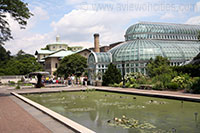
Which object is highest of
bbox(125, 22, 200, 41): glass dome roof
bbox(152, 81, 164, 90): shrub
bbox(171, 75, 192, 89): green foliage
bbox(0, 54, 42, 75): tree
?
bbox(125, 22, 200, 41): glass dome roof

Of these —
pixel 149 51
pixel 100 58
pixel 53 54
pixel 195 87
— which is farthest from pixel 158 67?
pixel 53 54

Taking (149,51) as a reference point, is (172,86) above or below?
below

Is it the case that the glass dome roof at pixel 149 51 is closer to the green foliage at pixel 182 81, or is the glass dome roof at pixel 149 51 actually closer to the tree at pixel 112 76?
the tree at pixel 112 76

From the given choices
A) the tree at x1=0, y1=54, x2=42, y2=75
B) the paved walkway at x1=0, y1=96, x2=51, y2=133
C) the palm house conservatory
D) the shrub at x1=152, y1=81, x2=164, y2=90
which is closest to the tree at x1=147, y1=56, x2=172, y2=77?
the palm house conservatory

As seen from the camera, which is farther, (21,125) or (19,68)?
(19,68)

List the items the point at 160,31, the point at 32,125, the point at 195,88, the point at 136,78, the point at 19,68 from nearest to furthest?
1. the point at 32,125
2. the point at 195,88
3. the point at 136,78
4. the point at 160,31
5. the point at 19,68

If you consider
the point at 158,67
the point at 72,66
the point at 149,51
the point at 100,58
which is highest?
the point at 149,51

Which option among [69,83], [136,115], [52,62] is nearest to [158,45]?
[69,83]

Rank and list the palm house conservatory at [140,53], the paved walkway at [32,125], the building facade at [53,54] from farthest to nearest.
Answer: the building facade at [53,54] < the palm house conservatory at [140,53] < the paved walkway at [32,125]

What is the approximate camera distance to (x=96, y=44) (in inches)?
1566

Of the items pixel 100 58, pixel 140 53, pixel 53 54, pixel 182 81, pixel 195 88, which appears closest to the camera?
pixel 195 88

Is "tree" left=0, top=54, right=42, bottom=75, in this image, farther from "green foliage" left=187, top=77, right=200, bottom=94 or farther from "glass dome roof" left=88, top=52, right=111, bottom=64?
"green foliage" left=187, top=77, right=200, bottom=94

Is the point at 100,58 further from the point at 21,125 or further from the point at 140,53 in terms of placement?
the point at 21,125

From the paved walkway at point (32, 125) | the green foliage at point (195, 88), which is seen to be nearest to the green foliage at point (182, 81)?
the green foliage at point (195, 88)
